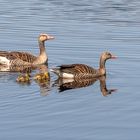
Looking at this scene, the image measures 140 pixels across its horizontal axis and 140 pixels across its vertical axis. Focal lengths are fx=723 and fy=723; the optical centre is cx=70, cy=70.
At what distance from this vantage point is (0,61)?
26078mm

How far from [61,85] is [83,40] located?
762 cm

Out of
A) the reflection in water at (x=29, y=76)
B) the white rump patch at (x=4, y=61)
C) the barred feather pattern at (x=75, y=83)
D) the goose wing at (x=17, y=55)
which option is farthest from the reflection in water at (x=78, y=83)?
the white rump patch at (x=4, y=61)

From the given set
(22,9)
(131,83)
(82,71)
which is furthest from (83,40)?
(22,9)

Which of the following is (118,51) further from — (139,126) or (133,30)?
(139,126)

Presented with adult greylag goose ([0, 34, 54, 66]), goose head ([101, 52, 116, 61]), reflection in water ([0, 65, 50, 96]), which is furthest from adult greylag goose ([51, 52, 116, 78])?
adult greylag goose ([0, 34, 54, 66])

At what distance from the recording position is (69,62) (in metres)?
25.0

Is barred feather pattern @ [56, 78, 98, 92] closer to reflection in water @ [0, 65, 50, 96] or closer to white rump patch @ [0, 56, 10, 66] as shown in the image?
reflection in water @ [0, 65, 50, 96]

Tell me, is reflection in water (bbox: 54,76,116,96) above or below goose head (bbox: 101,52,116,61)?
below

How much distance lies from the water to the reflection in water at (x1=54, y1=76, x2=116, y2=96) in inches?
7.4

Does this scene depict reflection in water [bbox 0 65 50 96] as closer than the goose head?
Yes

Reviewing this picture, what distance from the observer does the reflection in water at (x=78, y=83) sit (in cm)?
2077

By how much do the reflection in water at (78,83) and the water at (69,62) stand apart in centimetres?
19

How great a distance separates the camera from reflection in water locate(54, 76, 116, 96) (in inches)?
818

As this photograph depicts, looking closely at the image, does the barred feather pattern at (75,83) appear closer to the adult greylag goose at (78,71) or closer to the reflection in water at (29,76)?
the adult greylag goose at (78,71)
